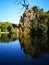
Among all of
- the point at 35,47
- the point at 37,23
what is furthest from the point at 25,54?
the point at 37,23

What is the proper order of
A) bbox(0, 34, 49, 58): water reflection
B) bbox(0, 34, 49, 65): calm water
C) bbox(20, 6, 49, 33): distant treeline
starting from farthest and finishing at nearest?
bbox(20, 6, 49, 33): distant treeline
bbox(0, 34, 49, 58): water reflection
bbox(0, 34, 49, 65): calm water

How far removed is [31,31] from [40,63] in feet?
156

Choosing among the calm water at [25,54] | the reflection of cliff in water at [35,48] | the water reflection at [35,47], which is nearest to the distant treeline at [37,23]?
the water reflection at [35,47]

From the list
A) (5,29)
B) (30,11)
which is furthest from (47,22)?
(5,29)

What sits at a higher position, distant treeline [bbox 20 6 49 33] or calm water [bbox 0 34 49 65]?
distant treeline [bbox 20 6 49 33]

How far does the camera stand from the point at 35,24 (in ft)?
181

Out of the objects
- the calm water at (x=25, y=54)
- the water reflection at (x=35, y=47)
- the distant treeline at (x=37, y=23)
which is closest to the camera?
the calm water at (x=25, y=54)

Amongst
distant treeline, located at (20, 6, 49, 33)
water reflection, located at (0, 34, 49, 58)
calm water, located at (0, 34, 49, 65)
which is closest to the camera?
calm water, located at (0, 34, 49, 65)

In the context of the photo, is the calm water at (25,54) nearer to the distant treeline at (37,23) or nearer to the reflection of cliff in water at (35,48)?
the reflection of cliff in water at (35,48)

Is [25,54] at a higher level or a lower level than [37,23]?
lower

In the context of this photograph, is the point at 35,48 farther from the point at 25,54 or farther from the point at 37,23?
the point at 37,23

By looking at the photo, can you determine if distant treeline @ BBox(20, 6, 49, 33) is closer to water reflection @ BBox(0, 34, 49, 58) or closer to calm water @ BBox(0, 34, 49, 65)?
water reflection @ BBox(0, 34, 49, 58)

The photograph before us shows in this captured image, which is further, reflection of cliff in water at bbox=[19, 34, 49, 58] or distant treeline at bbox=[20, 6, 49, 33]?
distant treeline at bbox=[20, 6, 49, 33]

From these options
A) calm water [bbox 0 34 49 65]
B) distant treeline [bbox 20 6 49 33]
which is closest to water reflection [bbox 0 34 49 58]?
calm water [bbox 0 34 49 65]
